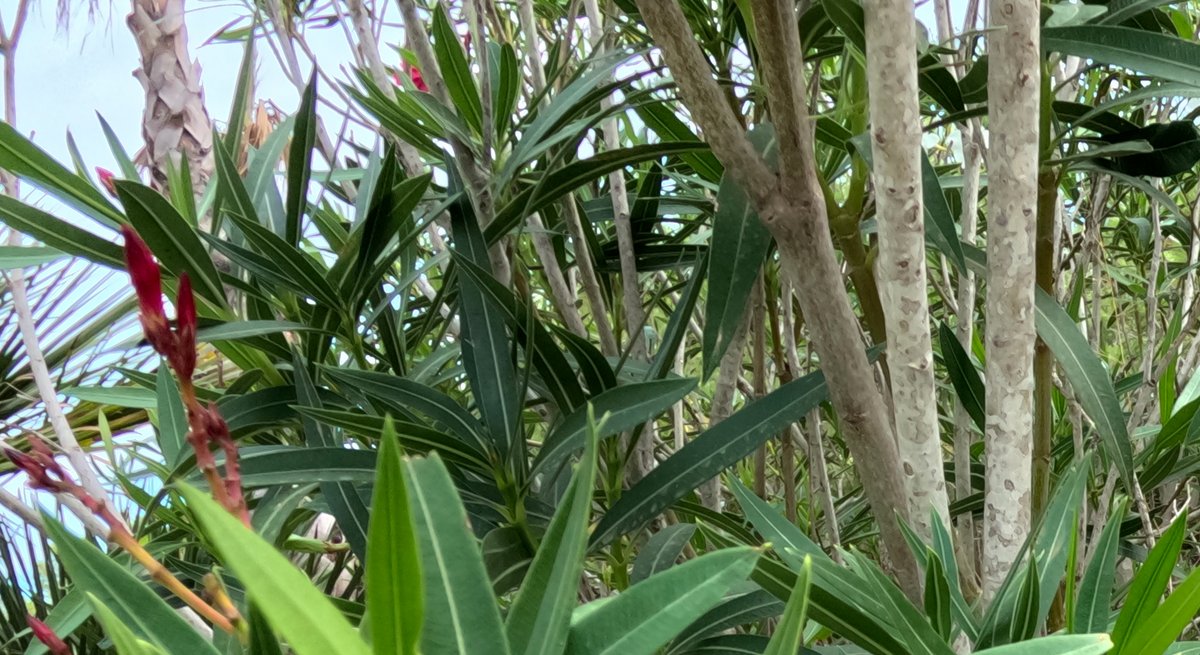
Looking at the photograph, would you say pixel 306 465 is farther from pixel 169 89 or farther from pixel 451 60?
pixel 169 89

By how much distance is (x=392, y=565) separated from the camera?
0.20 metres

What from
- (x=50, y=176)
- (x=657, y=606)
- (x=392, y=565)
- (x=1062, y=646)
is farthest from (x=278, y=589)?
(x=50, y=176)

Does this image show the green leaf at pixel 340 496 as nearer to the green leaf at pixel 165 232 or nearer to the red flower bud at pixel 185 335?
the green leaf at pixel 165 232

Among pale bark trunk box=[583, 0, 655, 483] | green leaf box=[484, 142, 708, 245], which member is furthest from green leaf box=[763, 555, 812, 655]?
pale bark trunk box=[583, 0, 655, 483]

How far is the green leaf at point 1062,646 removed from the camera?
0.96 feet

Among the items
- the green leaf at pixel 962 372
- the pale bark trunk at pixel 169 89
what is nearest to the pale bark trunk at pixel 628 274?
the green leaf at pixel 962 372

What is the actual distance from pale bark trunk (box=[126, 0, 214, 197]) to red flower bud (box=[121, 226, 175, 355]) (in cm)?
194

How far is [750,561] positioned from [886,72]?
0.94 feet

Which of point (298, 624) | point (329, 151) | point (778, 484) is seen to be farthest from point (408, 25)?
point (778, 484)

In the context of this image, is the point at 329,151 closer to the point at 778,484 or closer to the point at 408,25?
the point at 408,25

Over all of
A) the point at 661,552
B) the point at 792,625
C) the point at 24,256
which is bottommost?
the point at 661,552

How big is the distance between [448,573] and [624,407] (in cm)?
34

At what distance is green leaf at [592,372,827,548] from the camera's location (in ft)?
1.96

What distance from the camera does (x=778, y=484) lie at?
164 cm
